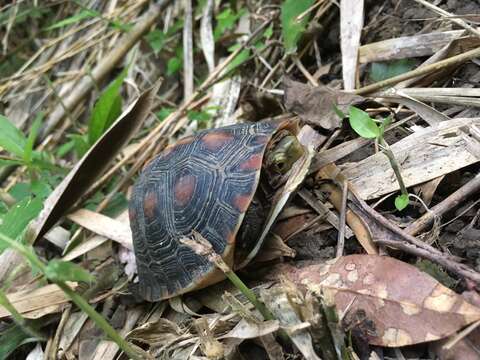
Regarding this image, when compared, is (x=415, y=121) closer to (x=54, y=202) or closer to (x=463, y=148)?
(x=463, y=148)

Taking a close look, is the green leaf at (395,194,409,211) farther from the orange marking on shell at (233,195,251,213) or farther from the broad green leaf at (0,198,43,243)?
the broad green leaf at (0,198,43,243)

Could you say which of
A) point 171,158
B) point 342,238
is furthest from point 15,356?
point 342,238

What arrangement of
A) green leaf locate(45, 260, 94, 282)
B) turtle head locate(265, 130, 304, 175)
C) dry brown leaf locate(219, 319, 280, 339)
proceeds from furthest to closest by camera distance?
turtle head locate(265, 130, 304, 175) → dry brown leaf locate(219, 319, 280, 339) → green leaf locate(45, 260, 94, 282)

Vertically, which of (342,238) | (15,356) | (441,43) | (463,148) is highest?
(441,43)

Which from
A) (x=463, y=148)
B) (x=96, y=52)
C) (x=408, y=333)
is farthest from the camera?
(x=96, y=52)

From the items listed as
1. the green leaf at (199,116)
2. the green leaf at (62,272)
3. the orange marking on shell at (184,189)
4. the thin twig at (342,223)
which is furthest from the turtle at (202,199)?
the green leaf at (62,272)

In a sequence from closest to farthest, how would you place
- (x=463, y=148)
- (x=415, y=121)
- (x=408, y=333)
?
(x=408, y=333)
(x=463, y=148)
(x=415, y=121)

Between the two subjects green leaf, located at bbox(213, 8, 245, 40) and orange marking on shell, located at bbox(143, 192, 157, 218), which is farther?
green leaf, located at bbox(213, 8, 245, 40)

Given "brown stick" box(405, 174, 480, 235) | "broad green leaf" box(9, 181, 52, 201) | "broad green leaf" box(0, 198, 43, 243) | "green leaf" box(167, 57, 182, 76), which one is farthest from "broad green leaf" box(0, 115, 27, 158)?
"brown stick" box(405, 174, 480, 235)
